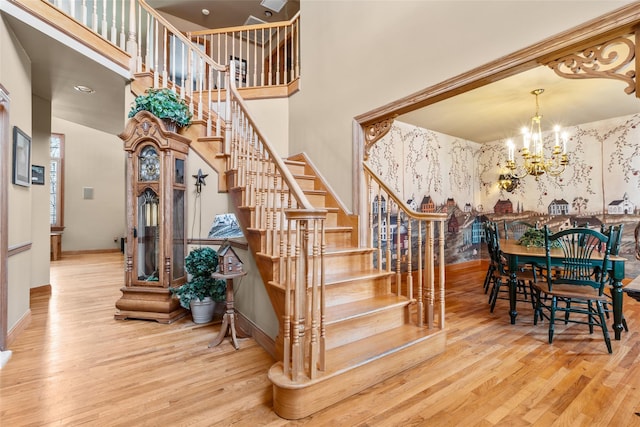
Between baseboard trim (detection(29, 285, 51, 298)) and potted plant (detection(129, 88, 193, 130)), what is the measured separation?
9.55 feet

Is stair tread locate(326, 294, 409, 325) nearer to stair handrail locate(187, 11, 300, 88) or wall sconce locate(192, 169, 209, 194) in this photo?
wall sconce locate(192, 169, 209, 194)

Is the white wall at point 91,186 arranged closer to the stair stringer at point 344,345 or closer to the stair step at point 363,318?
the stair stringer at point 344,345

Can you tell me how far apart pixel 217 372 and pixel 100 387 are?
0.74 meters

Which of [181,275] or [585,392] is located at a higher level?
[181,275]

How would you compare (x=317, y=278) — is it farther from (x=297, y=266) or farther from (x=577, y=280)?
(x=577, y=280)

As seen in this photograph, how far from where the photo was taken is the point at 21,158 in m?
2.86

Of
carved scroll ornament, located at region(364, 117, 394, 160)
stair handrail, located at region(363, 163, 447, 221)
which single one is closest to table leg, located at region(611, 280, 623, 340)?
stair handrail, located at region(363, 163, 447, 221)

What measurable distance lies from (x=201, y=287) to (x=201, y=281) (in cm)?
6

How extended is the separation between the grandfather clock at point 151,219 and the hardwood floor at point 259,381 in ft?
0.79

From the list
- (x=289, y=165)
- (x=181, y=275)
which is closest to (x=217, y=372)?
(x=181, y=275)

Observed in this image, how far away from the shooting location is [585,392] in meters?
1.92

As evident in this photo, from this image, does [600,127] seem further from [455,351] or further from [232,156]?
[232,156]

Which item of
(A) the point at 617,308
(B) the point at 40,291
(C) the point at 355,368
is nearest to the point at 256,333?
(C) the point at 355,368

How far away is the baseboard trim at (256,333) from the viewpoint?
2.45m
